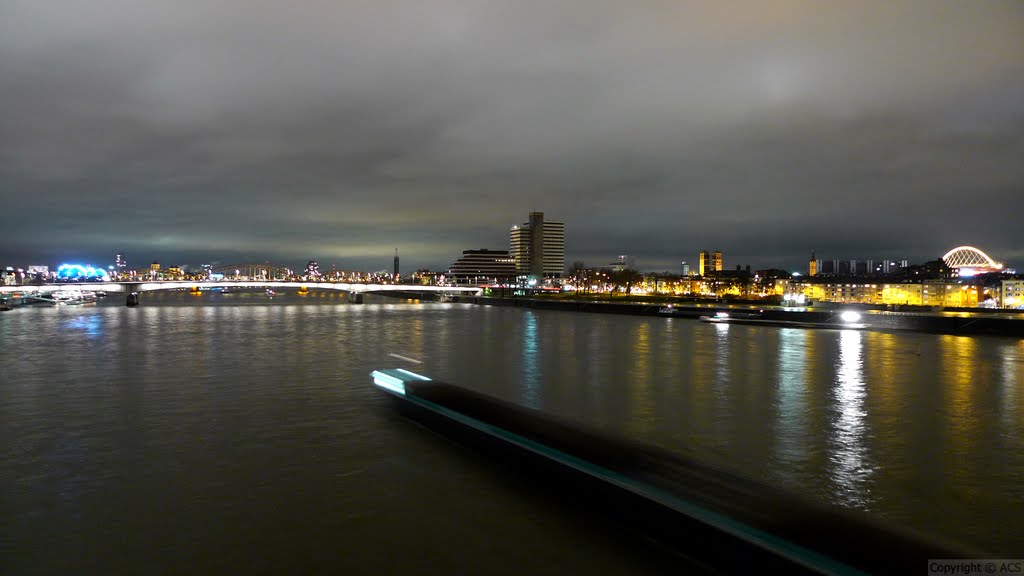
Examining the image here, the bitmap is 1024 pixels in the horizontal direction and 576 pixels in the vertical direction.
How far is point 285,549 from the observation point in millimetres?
6266

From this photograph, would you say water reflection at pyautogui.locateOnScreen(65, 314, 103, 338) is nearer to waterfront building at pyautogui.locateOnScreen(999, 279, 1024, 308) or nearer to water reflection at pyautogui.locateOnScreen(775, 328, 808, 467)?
water reflection at pyautogui.locateOnScreen(775, 328, 808, 467)

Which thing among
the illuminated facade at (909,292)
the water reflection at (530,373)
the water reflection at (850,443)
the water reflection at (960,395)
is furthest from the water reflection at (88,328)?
the illuminated facade at (909,292)

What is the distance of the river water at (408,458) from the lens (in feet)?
20.7

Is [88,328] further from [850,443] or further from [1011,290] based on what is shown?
[1011,290]

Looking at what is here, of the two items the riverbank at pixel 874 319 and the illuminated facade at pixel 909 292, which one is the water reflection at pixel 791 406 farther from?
the illuminated facade at pixel 909 292

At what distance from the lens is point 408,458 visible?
9539mm

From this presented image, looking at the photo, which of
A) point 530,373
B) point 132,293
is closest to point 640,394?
point 530,373

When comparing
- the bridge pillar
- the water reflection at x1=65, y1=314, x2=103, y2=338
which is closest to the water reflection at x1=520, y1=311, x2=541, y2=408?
the water reflection at x1=65, y1=314, x2=103, y2=338

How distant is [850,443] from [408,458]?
25.1ft

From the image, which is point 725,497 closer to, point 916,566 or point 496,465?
point 916,566

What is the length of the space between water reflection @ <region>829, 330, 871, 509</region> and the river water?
2.2 inches

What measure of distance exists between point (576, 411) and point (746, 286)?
138353mm

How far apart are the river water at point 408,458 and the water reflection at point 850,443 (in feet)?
0.18

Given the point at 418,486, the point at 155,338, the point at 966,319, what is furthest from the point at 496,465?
the point at 966,319
